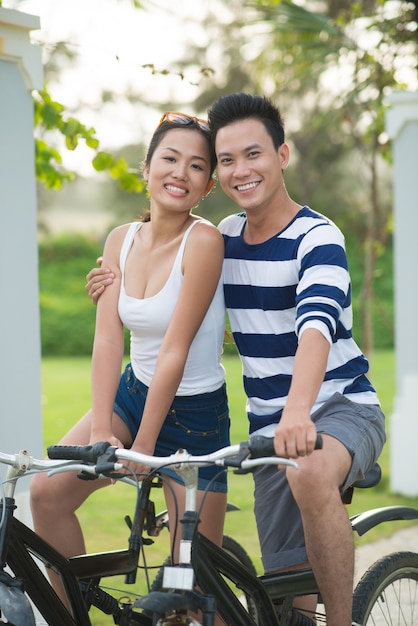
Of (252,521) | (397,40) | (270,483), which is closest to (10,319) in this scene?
(270,483)

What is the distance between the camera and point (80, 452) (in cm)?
238

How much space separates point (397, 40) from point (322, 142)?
18184 mm

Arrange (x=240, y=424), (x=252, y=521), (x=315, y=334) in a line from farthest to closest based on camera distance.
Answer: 1. (x=240, y=424)
2. (x=252, y=521)
3. (x=315, y=334)

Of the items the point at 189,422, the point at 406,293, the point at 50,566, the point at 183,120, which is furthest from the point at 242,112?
the point at 406,293

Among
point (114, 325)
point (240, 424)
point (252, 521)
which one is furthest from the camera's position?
point (240, 424)

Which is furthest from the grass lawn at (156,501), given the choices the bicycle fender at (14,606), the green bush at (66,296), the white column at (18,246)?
the green bush at (66,296)

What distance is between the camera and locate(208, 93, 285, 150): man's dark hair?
300 cm

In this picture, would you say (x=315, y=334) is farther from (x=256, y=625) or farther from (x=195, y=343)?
(x=256, y=625)

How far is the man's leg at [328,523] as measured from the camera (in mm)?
2629

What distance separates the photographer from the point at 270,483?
125 inches

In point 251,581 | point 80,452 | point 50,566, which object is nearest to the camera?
point 80,452

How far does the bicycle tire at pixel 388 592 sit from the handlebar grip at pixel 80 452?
1178 millimetres

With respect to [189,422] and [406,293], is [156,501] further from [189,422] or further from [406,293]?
[189,422]

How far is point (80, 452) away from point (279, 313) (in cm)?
85
